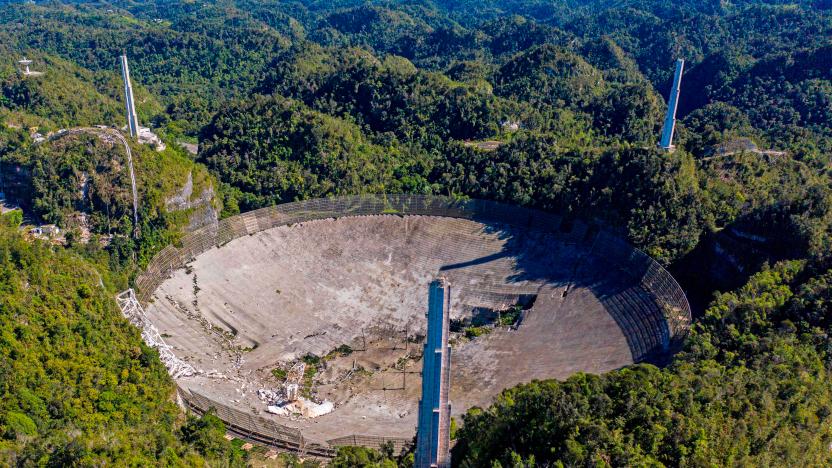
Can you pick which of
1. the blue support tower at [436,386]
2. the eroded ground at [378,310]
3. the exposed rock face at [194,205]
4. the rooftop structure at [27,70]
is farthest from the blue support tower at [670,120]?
the rooftop structure at [27,70]

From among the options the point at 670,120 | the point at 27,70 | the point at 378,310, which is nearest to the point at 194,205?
the point at 378,310

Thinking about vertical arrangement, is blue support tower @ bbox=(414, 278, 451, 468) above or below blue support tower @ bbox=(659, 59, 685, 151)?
below

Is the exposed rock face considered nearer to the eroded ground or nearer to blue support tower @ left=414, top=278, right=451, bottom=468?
the eroded ground

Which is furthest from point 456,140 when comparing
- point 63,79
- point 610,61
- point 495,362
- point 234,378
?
point 610,61

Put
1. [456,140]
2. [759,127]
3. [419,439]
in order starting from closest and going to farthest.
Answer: [419,439], [456,140], [759,127]

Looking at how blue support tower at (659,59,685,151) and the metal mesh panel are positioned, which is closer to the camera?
the metal mesh panel

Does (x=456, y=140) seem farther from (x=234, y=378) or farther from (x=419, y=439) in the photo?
(x=419, y=439)

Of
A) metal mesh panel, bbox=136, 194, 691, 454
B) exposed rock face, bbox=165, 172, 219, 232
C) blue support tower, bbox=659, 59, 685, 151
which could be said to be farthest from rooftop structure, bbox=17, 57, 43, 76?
blue support tower, bbox=659, 59, 685, 151
